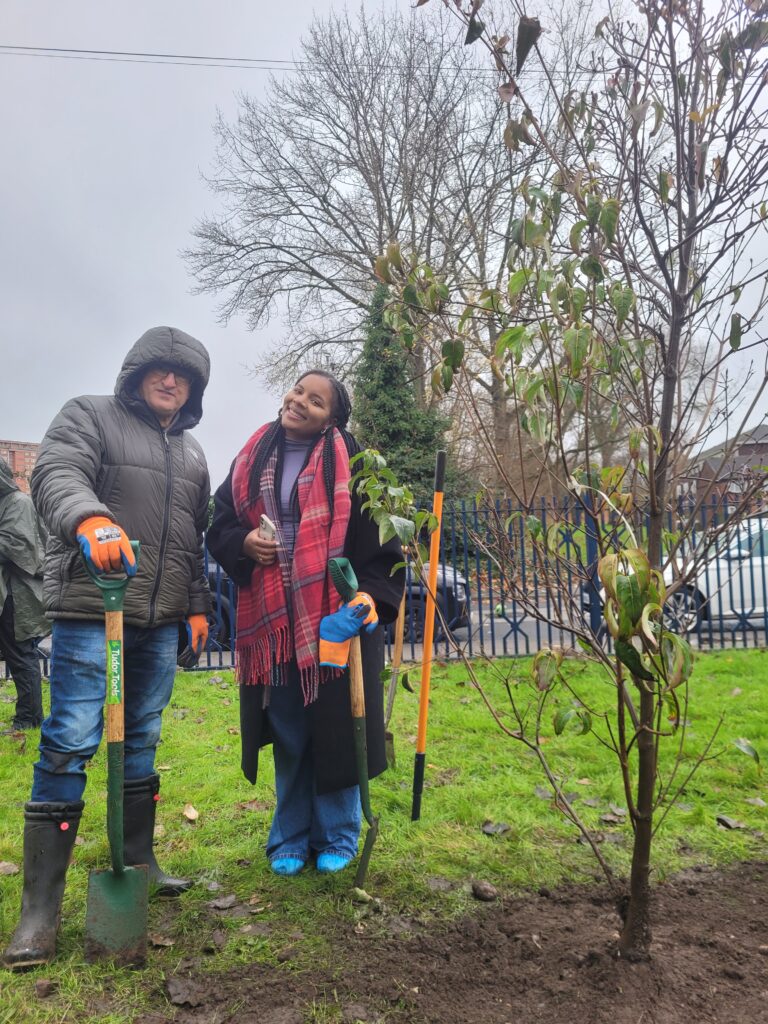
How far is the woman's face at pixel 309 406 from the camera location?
8.79ft

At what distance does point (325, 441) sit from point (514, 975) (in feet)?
6.09

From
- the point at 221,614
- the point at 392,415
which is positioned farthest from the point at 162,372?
the point at 392,415

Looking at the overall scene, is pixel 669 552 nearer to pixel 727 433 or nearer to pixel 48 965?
pixel 727 433

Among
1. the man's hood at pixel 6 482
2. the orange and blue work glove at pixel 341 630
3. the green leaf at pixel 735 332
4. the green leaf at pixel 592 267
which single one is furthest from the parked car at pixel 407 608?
the green leaf at pixel 592 267

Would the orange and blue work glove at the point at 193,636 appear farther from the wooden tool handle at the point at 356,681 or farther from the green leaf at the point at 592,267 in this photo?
the green leaf at the point at 592,267

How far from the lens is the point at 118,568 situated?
207cm

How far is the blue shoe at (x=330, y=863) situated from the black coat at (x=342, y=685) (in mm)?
309

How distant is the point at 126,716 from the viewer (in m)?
2.48

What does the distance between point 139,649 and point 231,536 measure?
1.75 feet

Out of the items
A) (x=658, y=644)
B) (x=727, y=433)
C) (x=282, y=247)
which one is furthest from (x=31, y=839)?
(x=282, y=247)

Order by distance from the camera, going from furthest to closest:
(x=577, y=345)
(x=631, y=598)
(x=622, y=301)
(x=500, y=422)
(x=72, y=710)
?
(x=500, y=422), (x=72, y=710), (x=622, y=301), (x=577, y=345), (x=631, y=598)

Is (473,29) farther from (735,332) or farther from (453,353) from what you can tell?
(735,332)

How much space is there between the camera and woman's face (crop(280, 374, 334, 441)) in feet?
8.79

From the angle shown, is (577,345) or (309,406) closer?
(577,345)
